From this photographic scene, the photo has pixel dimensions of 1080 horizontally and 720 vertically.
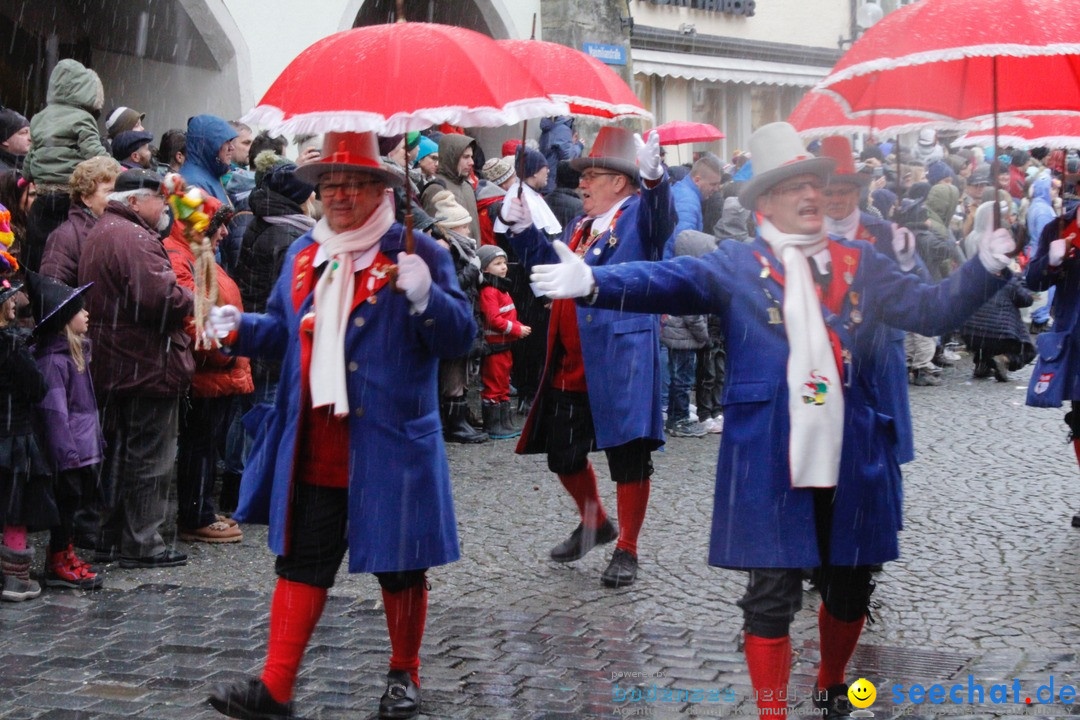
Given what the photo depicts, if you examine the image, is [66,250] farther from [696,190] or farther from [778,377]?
[696,190]

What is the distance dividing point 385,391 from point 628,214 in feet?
7.50

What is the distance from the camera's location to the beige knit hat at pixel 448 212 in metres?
9.90

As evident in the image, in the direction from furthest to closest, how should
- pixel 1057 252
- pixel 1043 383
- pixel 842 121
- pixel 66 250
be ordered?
pixel 1043 383 < pixel 1057 252 < pixel 66 250 < pixel 842 121

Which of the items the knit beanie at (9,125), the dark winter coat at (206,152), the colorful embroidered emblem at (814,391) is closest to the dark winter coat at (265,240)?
the dark winter coat at (206,152)

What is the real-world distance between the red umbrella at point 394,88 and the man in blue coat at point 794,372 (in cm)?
56

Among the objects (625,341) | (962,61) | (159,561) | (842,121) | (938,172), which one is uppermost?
(938,172)

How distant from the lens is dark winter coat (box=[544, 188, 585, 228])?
11.1 m

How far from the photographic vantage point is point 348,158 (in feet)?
15.4

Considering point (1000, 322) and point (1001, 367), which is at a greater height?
point (1000, 322)

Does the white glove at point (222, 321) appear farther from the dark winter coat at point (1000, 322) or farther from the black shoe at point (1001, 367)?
the black shoe at point (1001, 367)

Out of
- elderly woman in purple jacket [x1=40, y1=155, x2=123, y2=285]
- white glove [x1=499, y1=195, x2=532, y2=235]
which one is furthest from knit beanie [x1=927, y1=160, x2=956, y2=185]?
elderly woman in purple jacket [x1=40, y1=155, x2=123, y2=285]

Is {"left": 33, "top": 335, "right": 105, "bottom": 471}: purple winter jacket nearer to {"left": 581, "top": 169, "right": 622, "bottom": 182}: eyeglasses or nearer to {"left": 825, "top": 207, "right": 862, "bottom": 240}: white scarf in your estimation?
{"left": 581, "top": 169, "right": 622, "bottom": 182}: eyeglasses

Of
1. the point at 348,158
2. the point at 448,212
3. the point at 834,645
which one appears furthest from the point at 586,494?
the point at 448,212

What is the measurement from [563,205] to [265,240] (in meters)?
3.88
